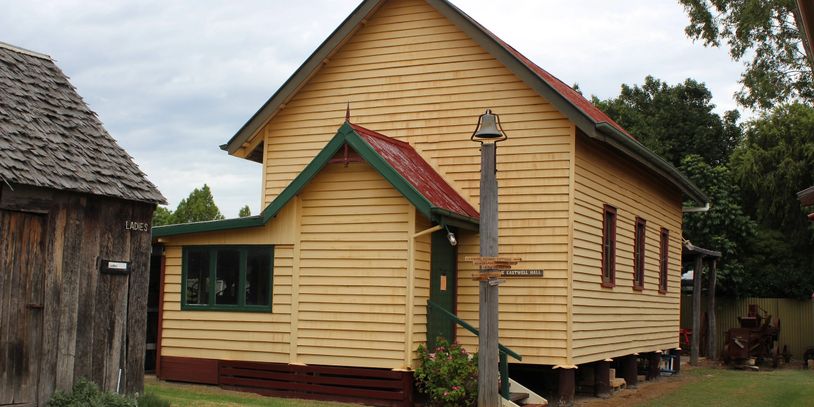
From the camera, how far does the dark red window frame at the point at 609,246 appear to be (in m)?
18.6

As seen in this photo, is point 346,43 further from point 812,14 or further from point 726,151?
point 726,151

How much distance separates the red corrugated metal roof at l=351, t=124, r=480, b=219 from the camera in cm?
1546

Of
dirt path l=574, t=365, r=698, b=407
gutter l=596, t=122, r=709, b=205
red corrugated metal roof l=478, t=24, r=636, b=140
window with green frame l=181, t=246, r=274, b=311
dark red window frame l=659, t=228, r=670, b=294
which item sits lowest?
dirt path l=574, t=365, r=698, b=407

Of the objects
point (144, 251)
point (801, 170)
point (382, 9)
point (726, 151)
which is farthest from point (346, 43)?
point (726, 151)

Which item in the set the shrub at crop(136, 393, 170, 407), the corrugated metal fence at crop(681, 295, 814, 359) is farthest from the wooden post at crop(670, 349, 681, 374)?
the shrub at crop(136, 393, 170, 407)

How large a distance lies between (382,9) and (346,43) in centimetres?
98

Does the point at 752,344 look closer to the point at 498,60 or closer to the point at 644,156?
the point at 644,156

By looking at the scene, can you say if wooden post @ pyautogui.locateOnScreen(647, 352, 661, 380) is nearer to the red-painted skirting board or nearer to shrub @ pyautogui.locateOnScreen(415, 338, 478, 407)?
shrub @ pyautogui.locateOnScreen(415, 338, 478, 407)

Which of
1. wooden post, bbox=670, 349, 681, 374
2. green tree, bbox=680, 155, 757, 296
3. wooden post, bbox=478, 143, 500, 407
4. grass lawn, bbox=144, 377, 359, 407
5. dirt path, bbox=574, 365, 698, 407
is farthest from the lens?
green tree, bbox=680, 155, 757, 296

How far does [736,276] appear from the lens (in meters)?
34.8

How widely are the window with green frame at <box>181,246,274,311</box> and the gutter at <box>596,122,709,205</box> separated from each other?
20.3 ft

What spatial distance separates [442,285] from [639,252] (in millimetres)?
6840

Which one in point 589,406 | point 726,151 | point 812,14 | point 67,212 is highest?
point 726,151

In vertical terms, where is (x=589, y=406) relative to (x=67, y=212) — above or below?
below
